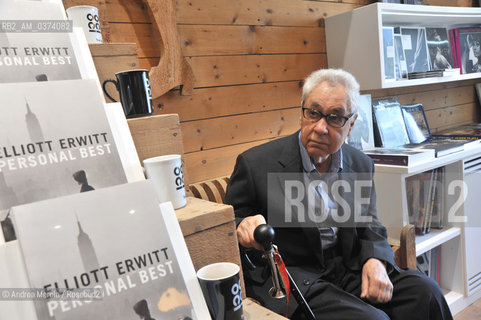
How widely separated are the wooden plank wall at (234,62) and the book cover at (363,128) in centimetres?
32

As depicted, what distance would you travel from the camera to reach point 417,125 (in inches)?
96.8

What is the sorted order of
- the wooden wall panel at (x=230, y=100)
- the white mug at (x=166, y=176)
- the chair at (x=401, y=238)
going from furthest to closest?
the wooden wall panel at (x=230, y=100), the chair at (x=401, y=238), the white mug at (x=166, y=176)

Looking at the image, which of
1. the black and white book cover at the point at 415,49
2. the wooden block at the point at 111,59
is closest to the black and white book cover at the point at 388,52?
the black and white book cover at the point at 415,49

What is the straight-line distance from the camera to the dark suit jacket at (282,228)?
52.1 inches

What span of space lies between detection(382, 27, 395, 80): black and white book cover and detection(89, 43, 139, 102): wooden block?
60.7 inches

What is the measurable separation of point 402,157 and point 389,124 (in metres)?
0.54

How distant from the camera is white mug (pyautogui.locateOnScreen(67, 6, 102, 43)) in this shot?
3.07 ft

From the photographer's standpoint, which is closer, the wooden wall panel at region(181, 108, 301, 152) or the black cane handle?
the black cane handle

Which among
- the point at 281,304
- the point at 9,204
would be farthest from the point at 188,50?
the point at 9,204

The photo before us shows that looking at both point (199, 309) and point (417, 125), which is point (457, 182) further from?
point (199, 309)

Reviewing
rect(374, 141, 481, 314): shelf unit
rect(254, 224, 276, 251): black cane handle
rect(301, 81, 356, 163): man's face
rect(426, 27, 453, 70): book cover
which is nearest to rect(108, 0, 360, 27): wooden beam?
rect(426, 27, 453, 70): book cover

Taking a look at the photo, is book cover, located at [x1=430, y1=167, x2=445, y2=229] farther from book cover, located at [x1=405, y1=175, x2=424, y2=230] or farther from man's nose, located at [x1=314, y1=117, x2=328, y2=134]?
man's nose, located at [x1=314, y1=117, x2=328, y2=134]

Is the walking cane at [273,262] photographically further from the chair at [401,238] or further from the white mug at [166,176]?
the chair at [401,238]

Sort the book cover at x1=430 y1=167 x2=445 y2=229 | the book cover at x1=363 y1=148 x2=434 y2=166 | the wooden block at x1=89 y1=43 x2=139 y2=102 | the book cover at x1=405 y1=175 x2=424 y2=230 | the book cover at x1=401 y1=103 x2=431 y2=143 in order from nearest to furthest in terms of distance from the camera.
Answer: the wooden block at x1=89 y1=43 x2=139 y2=102, the book cover at x1=363 y1=148 x2=434 y2=166, the book cover at x1=405 y1=175 x2=424 y2=230, the book cover at x1=430 y1=167 x2=445 y2=229, the book cover at x1=401 y1=103 x2=431 y2=143
